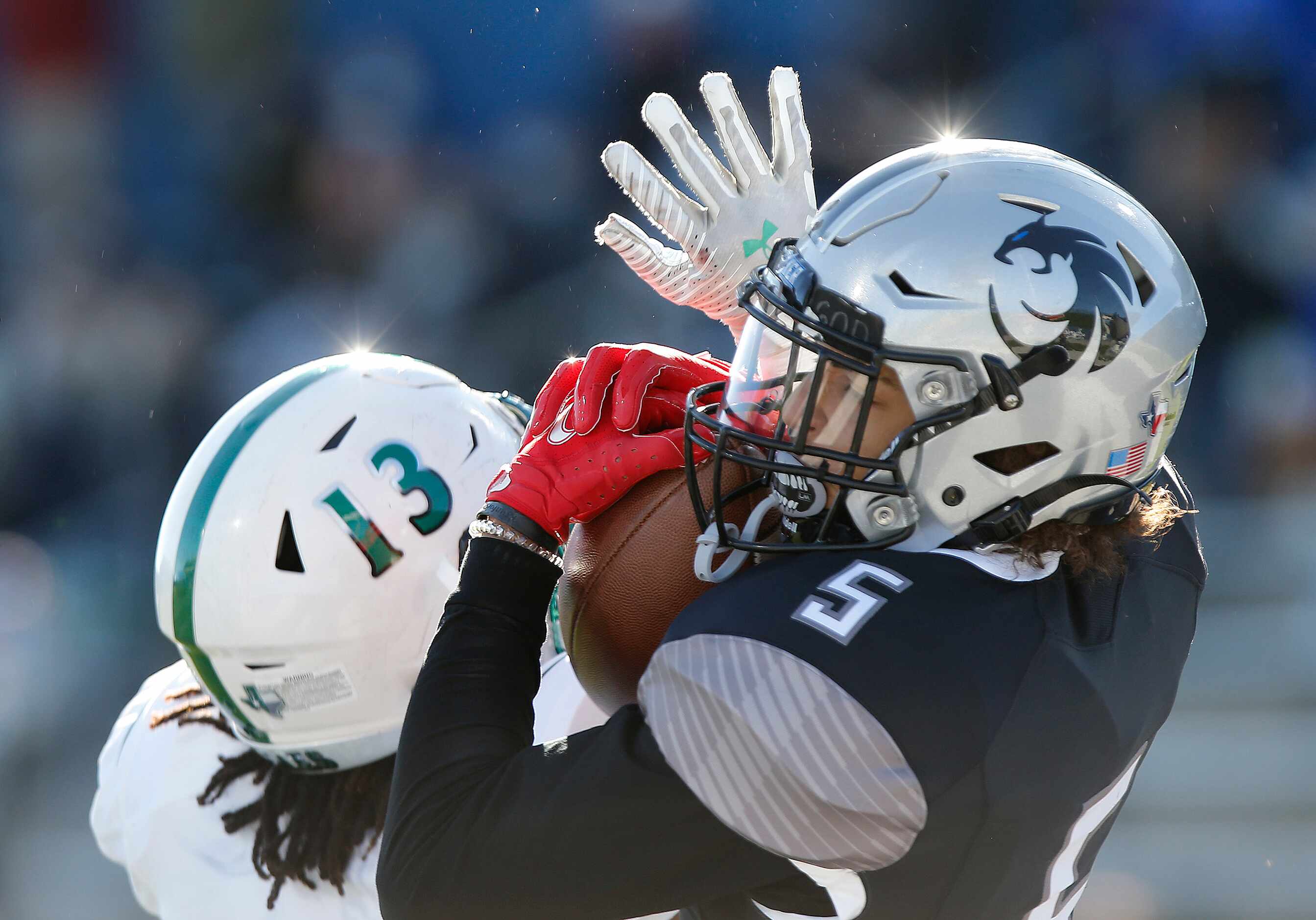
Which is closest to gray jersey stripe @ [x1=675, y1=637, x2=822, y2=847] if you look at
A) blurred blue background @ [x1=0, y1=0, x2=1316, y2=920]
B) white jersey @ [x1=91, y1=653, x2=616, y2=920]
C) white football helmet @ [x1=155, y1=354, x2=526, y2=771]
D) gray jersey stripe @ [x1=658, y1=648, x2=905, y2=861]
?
gray jersey stripe @ [x1=658, y1=648, x2=905, y2=861]

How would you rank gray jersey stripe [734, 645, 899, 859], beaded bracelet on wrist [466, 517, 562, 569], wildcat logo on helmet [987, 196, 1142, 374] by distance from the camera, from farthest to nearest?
beaded bracelet on wrist [466, 517, 562, 569], wildcat logo on helmet [987, 196, 1142, 374], gray jersey stripe [734, 645, 899, 859]

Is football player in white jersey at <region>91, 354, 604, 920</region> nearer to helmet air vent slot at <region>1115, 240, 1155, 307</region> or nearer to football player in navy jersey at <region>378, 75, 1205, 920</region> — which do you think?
football player in navy jersey at <region>378, 75, 1205, 920</region>

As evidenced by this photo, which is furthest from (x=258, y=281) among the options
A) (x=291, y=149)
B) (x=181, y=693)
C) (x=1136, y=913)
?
(x=1136, y=913)

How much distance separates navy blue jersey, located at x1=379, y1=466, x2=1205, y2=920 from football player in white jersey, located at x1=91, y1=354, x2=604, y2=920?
77 cm

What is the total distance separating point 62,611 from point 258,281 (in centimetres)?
155

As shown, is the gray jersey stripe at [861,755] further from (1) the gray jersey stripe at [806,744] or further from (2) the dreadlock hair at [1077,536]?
(2) the dreadlock hair at [1077,536]

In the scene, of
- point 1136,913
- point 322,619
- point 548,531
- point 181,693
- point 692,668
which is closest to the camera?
point 692,668

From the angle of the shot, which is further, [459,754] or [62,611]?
[62,611]

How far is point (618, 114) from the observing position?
5207 millimetres

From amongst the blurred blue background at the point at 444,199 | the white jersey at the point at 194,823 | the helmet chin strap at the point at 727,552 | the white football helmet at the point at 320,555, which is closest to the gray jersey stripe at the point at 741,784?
the helmet chin strap at the point at 727,552

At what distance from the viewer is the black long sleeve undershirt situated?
108cm

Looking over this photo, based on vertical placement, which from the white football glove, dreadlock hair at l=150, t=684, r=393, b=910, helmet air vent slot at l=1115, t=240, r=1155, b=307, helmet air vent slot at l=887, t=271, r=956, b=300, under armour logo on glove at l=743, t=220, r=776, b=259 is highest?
the white football glove

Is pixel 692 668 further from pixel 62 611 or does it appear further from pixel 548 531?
pixel 62 611

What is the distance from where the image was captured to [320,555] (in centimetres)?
195
